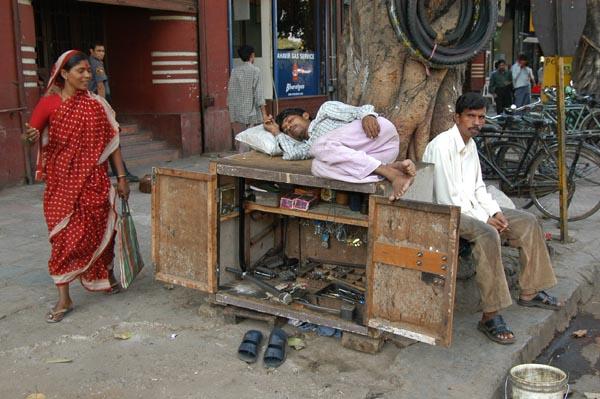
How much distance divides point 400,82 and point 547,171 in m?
2.51

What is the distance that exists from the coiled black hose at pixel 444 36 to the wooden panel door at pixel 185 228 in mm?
1784

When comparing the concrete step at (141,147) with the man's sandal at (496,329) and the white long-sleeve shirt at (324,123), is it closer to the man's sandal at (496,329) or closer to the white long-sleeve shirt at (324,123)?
the white long-sleeve shirt at (324,123)

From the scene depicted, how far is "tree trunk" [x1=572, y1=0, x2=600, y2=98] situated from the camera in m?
12.9

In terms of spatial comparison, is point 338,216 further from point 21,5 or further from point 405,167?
point 21,5

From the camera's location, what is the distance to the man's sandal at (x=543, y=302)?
4.44 meters

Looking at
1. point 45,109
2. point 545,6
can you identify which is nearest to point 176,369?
point 45,109

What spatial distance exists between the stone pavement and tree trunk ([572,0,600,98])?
31.2 feet

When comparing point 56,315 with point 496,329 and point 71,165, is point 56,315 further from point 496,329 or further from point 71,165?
point 496,329

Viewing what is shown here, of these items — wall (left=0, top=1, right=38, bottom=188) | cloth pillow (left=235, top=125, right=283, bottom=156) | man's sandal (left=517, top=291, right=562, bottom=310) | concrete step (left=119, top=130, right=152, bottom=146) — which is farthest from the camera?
concrete step (left=119, top=130, right=152, bottom=146)

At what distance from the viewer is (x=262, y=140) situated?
171 inches

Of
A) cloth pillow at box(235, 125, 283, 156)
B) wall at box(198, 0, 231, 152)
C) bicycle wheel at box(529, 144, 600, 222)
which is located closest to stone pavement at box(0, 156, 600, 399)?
cloth pillow at box(235, 125, 283, 156)

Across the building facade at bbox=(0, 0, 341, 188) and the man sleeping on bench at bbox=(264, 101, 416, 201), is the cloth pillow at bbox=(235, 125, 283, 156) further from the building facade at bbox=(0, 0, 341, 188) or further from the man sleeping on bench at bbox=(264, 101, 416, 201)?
the building facade at bbox=(0, 0, 341, 188)

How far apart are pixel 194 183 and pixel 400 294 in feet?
4.64

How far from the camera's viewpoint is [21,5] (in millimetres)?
7926
